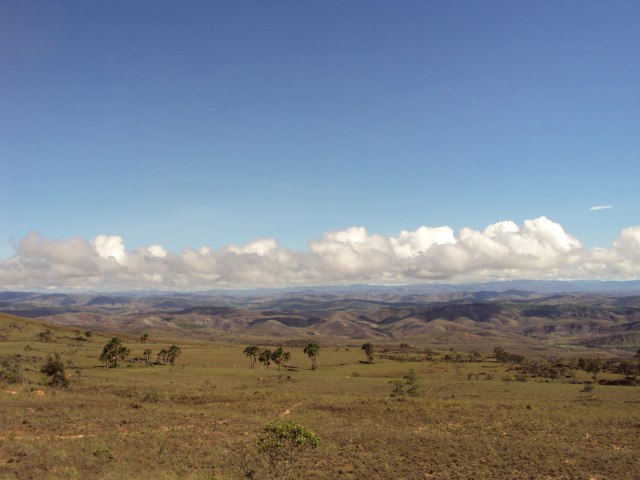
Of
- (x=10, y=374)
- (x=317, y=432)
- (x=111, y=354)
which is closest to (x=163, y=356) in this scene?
(x=111, y=354)

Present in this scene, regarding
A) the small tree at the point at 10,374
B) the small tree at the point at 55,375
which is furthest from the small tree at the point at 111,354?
the small tree at the point at 55,375

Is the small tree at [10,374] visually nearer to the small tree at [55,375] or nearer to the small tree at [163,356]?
the small tree at [55,375]

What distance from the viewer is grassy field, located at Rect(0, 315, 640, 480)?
2847cm

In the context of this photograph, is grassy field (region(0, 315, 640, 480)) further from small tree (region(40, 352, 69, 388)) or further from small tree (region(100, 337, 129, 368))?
small tree (region(100, 337, 129, 368))

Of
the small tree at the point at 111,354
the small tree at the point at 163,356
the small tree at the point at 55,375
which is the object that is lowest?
the small tree at the point at 163,356

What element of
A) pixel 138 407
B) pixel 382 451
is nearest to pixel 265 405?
pixel 138 407

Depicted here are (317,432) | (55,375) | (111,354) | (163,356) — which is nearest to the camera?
(317,432)

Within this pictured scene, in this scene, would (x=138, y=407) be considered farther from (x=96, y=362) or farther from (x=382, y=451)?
(x=96, y=362)

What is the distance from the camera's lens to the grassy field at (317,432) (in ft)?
93.4

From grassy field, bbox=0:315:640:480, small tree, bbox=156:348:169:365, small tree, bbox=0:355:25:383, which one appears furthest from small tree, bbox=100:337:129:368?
grassy field, bbox=0:315:640:480

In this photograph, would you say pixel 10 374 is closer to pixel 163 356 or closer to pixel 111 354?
pixel 111 354

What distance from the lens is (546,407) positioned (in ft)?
171

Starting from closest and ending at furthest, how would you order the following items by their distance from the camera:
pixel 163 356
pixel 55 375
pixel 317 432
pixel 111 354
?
pixel 317 432 → pixel 55 375 → pixel 111 354 → pixel 163 356

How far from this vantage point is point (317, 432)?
3888 centimetres
